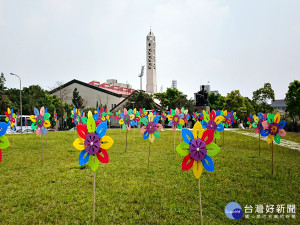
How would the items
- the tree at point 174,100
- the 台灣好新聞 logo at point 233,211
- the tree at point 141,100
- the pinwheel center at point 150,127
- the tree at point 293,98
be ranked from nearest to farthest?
the 台灣好新聞 logo at point 233,211 < the pinwheel center at point 150,127 < the tree at point 293,98 < the tree at point 174,100 < the tree at point 141,100

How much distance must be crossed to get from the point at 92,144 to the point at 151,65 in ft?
214

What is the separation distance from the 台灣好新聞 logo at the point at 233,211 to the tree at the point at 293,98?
88.2 feet

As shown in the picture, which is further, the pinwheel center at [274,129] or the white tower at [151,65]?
the white tower at [151,65]

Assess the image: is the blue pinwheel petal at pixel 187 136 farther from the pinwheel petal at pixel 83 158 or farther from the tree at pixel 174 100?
the tree at pixel 174 100

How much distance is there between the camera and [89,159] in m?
3.51

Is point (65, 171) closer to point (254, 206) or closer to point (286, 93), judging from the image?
point (254, 206)

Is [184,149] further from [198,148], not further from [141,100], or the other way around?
[141,100]

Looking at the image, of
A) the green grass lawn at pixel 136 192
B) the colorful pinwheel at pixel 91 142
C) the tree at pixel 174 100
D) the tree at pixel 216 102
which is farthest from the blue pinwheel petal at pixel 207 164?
the tree at pixel 216 102

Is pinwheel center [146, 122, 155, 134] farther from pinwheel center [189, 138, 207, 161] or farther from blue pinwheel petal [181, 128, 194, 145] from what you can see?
pinwheel center [189, 138, 207, 161]

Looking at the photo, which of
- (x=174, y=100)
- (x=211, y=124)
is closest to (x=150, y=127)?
(x=211, y=124)

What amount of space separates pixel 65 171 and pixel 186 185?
153 inches

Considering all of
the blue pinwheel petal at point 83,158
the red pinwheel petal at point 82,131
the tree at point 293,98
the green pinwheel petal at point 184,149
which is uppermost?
the tree at point 293,98

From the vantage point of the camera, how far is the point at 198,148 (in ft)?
10.4

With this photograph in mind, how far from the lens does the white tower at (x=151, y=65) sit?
66.2 m
